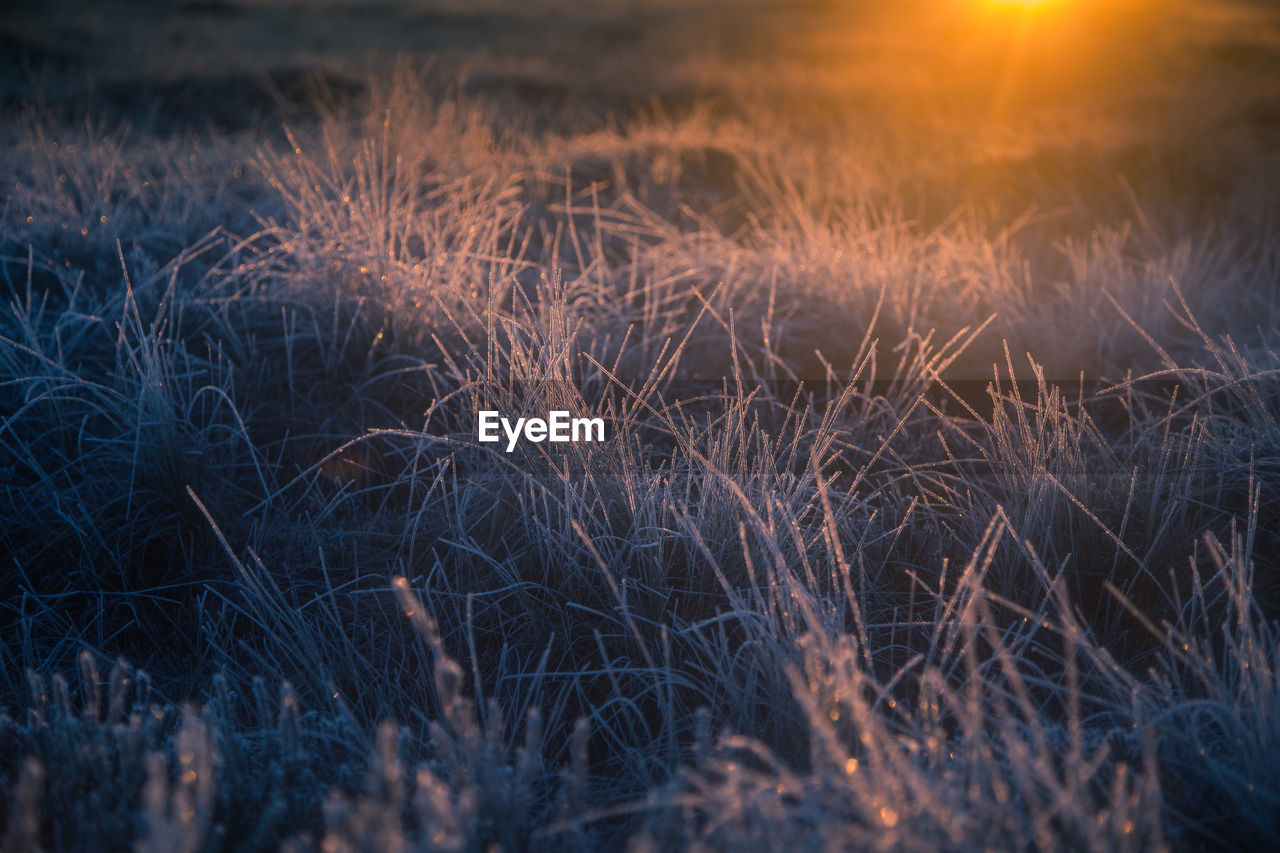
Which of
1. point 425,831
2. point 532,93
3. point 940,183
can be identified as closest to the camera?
point 425,831

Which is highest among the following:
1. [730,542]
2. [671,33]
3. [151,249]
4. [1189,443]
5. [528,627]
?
[671,33]

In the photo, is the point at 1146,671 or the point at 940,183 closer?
the point at 1146,671

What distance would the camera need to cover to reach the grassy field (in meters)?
1.31

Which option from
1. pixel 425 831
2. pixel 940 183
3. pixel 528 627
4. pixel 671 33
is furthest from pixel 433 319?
pixel 671 33

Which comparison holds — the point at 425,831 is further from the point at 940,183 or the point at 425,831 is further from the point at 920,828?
the point at 940,183

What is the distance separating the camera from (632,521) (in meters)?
2.04

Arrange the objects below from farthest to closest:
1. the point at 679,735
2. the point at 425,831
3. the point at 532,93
→ the point at 532,93 < the point at 679,735 < the point at 425,831

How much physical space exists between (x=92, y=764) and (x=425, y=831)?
602 millimetres

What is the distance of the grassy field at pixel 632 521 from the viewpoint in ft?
4.29

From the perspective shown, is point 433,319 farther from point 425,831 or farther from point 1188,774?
point 1188,774

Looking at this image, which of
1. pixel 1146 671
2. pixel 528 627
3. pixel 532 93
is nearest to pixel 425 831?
pixel 528 627

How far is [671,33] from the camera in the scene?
632 inches

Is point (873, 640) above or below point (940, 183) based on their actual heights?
below

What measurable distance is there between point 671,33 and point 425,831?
667 inches
